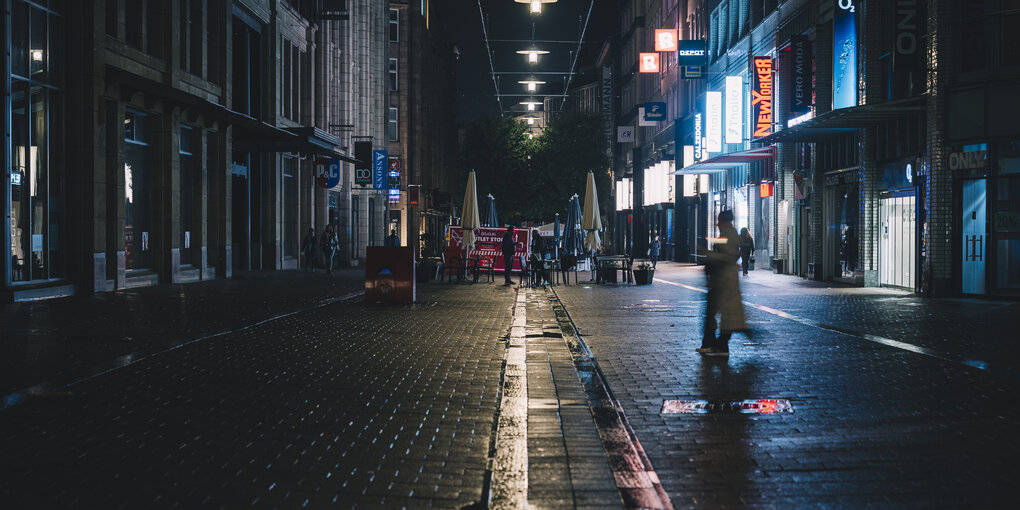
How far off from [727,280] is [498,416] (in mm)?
5077

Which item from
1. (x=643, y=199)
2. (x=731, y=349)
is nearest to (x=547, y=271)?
(x=731, y=349)

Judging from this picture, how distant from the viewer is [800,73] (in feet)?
97.5

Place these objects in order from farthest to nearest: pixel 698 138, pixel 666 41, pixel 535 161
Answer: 1. pixel 535 161
2. pixel 666 41
3. pixel 698 138

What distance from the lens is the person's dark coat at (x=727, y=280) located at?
11055 mm

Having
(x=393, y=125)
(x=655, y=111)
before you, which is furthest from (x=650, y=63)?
(x=393, y=125)

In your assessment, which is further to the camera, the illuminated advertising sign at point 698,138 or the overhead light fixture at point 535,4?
the illuminated advertising sign at point 698,138

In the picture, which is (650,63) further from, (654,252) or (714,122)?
(654,252)

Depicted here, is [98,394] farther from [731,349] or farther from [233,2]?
[233,2]

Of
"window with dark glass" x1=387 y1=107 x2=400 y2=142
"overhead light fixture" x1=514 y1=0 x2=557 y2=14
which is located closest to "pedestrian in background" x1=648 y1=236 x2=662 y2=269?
"overhead light fixture" x1=514 y1=0 x2=557 y2=14

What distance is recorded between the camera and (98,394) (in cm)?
781

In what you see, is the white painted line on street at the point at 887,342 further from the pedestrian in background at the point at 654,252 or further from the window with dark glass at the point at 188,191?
the window with dark glass at the point at 188,191

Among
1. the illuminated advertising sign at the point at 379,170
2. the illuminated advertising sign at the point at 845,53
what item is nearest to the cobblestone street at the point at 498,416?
the illuminated advertising sign at the point at 845,53

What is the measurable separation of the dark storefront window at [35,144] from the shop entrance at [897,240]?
18.9 metres

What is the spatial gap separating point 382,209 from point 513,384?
49114 millimetres
